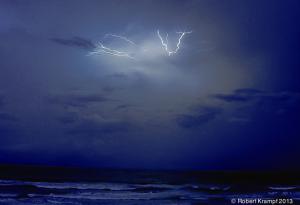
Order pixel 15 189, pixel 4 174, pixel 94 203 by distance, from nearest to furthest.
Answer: pixel 94 203, pixel 15 189, pixel 4 174

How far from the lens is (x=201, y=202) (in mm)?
15461

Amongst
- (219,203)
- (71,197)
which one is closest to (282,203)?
(219,203)

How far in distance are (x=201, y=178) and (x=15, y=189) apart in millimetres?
18289

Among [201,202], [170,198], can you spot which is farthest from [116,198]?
[201,202]

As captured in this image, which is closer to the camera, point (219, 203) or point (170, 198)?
point (219, 203)

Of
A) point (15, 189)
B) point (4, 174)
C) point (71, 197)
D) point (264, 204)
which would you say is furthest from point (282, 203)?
point (4, 174)

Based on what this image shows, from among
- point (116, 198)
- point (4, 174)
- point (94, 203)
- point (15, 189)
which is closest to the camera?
point (94, 203)

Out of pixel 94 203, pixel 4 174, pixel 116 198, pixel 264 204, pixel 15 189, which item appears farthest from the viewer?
pixel 4 174

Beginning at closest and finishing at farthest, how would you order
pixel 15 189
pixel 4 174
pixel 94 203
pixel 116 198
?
pixel 94 203, pixel 116 198, pixel 15 189, pixel 4 174

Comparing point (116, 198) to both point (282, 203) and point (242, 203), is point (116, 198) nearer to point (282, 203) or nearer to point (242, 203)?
point (242, 203)

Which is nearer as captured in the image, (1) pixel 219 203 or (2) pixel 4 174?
(1) pixel 219 203

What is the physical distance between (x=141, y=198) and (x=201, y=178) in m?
17.5

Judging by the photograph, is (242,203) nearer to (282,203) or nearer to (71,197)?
(282,203)

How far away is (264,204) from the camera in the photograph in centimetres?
1052
